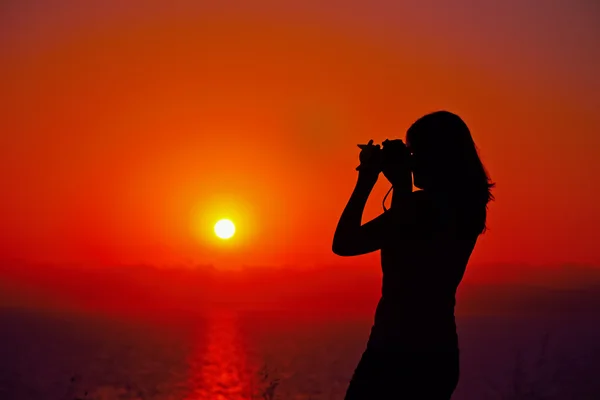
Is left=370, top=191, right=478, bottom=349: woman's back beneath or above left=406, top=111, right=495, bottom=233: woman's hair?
beneath

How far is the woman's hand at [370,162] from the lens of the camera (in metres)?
3.46

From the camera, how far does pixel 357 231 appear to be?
3.29 meters

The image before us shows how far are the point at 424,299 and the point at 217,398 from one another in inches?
2696

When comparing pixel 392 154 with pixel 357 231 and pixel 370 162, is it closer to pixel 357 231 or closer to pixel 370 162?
pixel 370 162

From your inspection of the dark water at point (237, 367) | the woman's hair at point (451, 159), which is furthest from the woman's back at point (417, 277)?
the dark water at point (237, 367)

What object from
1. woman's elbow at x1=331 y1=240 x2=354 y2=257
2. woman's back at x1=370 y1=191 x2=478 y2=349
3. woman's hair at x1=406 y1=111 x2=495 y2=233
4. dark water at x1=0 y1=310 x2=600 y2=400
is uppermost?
dark water at x1=0 y1=310 x2=600 y2=400

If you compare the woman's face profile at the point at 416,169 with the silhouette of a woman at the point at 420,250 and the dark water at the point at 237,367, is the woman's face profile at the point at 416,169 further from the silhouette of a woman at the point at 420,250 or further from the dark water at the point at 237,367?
the dark water at the point at 237,367

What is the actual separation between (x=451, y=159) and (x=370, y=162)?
1.21ft

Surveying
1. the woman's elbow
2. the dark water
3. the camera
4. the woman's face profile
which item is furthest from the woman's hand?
the dark water

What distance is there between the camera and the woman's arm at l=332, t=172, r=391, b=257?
129 inches

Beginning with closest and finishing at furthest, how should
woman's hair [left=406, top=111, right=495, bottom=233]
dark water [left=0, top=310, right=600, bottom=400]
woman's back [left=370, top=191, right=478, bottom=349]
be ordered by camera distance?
1. woman's back [left=370, top=191, right=478, bottom=349]
2. woman's hair [left=406, top=111, right=495, bottom=233]
3. dark water [left=0, top=310, right=600, bottom=400]

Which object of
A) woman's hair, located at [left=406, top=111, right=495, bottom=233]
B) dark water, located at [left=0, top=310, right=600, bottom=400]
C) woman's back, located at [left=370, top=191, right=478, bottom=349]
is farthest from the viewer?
dark water, located at [left=0, top=310, right=600, bottom=400]

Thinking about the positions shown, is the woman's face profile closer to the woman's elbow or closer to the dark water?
the woman's elbow

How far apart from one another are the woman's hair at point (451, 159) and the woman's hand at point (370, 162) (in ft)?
0.55
